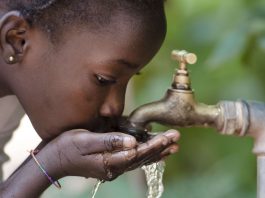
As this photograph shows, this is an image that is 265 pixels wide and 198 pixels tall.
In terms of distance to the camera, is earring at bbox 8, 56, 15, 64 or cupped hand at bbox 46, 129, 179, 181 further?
earring at bbox 8, 56, 15, 64

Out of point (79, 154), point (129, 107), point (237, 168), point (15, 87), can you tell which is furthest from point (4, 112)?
point (237, 168)

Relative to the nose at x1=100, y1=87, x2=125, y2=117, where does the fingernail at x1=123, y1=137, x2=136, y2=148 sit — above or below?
below

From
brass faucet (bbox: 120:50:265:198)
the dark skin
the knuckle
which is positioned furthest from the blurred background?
the knuckle

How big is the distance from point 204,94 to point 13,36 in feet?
3.33

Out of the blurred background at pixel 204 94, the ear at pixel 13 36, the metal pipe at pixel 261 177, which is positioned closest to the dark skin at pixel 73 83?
the ear at pixel 13 36

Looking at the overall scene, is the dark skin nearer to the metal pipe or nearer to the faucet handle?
the faucet handle

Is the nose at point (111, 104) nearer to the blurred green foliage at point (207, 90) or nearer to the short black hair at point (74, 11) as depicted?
the short black hair at point (74, 11)

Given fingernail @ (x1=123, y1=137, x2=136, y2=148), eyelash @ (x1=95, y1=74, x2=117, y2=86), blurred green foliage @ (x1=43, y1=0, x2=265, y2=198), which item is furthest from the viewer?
blurred green foliage @ (x1=43, y1=0, x2=265, y2=198)

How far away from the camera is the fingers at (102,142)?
1.31 metres

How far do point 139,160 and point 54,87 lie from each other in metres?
0.20

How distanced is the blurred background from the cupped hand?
0.78 meters

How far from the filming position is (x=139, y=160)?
1.35 metres

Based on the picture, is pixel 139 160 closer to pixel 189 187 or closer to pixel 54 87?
pixel 54 87

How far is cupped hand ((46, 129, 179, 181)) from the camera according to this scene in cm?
132
